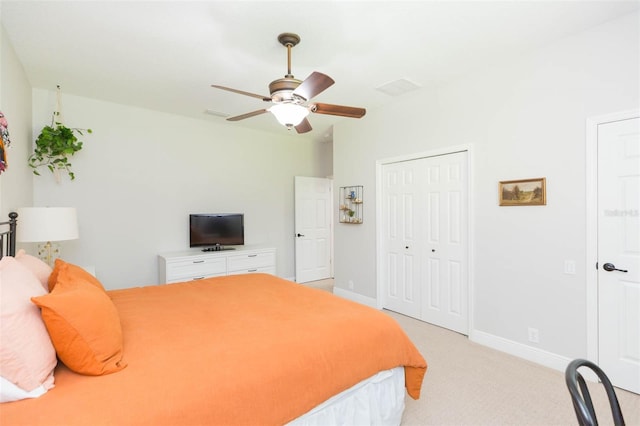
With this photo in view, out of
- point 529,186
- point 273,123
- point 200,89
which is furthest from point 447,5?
point 273,123

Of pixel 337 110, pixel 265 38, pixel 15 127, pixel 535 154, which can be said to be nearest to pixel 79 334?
pixel 337 110

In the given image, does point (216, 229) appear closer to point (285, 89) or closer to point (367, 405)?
point (285, 89)

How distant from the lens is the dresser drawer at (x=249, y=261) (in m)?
4.60

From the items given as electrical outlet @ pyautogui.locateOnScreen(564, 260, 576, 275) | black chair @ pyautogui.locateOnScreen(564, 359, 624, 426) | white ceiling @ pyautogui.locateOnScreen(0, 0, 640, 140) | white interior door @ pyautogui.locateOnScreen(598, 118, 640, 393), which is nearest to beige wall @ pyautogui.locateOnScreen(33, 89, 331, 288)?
white ceiling @ pyautogui.locateOnScreen(0, 0, 640, 140)

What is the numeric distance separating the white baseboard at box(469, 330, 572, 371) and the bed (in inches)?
59.9

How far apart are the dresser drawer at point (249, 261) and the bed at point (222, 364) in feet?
7.25

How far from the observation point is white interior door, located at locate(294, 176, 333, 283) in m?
5.82

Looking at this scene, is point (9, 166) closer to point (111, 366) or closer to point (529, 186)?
point (111, 366)

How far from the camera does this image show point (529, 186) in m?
2.89

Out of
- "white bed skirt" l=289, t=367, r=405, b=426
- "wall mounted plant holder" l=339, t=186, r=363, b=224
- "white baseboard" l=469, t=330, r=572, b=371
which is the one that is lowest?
"white baseboard" l=469, t=330, r=572, b=371

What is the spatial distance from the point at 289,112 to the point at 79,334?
1835 millimetres

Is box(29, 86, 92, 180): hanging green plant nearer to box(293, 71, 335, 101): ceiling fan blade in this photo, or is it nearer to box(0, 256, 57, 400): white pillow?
box(0, 256, 57, 400): white pillow

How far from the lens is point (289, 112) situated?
2.39m

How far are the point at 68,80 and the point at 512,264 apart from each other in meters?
4.96
